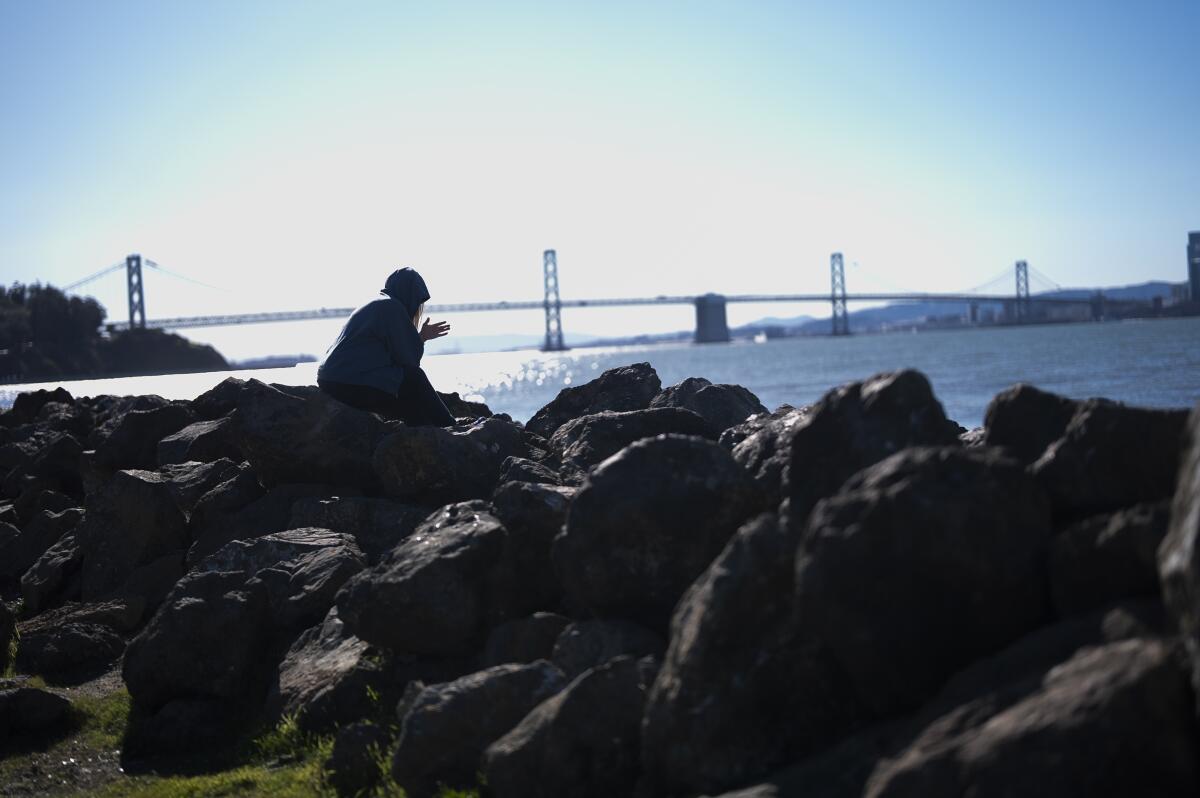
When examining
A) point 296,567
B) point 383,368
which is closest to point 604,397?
point 383,368

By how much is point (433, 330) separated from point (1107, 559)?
604 cm

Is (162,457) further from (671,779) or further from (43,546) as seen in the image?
(671,779)

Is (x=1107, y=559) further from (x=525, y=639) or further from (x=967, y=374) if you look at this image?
(x=967, y=374)

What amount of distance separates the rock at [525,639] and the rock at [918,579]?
5.33 ft

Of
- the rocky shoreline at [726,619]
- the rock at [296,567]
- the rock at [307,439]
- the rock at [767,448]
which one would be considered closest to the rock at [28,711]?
the rocky shoreline at [726,619]

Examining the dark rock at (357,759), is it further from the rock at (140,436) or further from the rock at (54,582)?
the rock at (140,436)

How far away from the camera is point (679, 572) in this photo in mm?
4230

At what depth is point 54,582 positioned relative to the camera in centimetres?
789

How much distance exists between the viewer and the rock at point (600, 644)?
4.05m

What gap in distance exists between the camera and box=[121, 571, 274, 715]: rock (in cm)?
552

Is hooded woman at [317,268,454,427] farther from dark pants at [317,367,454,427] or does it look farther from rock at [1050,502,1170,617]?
rock at [1050,502,1170,617]

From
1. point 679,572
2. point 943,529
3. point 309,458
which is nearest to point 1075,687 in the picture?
point 943,529

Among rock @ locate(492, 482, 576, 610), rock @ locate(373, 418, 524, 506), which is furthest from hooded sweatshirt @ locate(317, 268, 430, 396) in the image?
rock @ locate(492, 482, 576, 610)

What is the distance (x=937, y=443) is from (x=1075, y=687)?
4.29ft
